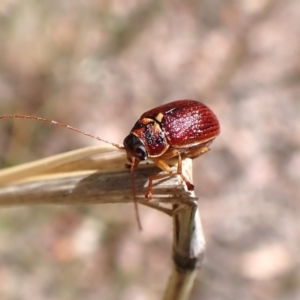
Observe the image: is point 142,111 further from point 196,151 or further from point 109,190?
point 109,190

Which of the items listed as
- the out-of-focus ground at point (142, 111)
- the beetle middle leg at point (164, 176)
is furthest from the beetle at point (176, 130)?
the out-of-focus ground at point (142, 111)

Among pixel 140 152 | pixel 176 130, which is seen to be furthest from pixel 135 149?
pixel 176 130

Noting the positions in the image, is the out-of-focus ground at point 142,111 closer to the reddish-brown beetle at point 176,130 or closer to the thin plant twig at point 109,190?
the reddish-brown beetle at point 176,130

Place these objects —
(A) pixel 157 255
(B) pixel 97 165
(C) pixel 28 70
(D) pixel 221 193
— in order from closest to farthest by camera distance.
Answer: (B) pixel 97 165 → (A) pixel 157 255 → (D) pixel 221 193 → (C) pixel 28 70

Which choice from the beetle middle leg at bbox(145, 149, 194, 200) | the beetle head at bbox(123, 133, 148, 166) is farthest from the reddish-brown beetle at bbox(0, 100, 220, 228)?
the beetle middle leg at bbox(145, 149, 194, 200)

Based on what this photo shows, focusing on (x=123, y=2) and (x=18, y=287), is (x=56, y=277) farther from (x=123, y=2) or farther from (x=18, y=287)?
(x=123, y=2)

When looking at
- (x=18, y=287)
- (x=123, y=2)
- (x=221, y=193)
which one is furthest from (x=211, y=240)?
(x=123, y=2)

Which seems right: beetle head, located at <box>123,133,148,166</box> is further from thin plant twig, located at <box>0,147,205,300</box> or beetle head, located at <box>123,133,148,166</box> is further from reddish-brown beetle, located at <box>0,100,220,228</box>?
thin plant twig, located at <box>0,147,205,300</box>
